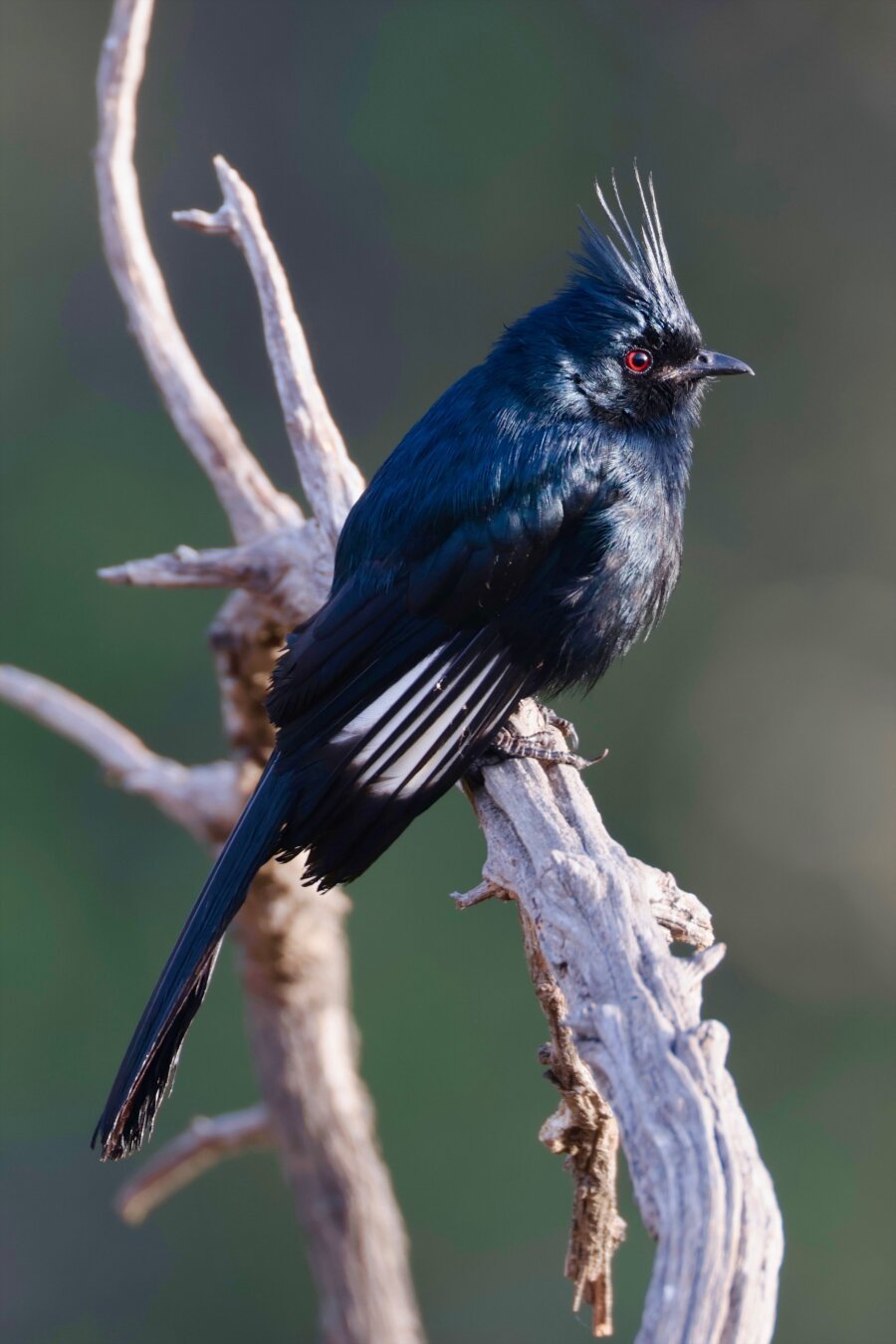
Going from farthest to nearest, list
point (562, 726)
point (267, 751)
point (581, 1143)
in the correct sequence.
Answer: point (267, 751) → point (562, 726) → point (581, 1143)

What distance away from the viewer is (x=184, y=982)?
2.05 metres

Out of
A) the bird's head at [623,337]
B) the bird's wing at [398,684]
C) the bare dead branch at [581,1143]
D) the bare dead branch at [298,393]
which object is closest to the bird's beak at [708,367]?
the bird's head at [623,337]

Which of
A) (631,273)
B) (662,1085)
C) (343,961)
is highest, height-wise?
(631,273)

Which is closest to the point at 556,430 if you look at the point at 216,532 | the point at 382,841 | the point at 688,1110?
the point at 382,841

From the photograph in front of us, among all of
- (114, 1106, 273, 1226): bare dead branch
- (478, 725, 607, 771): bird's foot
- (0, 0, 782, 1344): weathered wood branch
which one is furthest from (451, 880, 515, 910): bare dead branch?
(114, 1106, 273, 1226): bare dead branch

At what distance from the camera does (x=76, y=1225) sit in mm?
5961

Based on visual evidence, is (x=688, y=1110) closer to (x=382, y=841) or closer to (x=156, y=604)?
(x=382, y=841)

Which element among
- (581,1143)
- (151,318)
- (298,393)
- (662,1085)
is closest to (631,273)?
(298,393)

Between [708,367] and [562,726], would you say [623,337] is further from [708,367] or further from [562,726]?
[562,726]

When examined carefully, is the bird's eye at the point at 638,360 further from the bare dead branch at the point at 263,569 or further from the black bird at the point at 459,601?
the bare dead branch at the point at 263,569

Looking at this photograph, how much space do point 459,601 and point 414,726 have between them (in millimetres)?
198

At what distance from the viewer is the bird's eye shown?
249 cm

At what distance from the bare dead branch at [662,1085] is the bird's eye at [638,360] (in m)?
0.95

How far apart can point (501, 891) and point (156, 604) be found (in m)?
4.43
